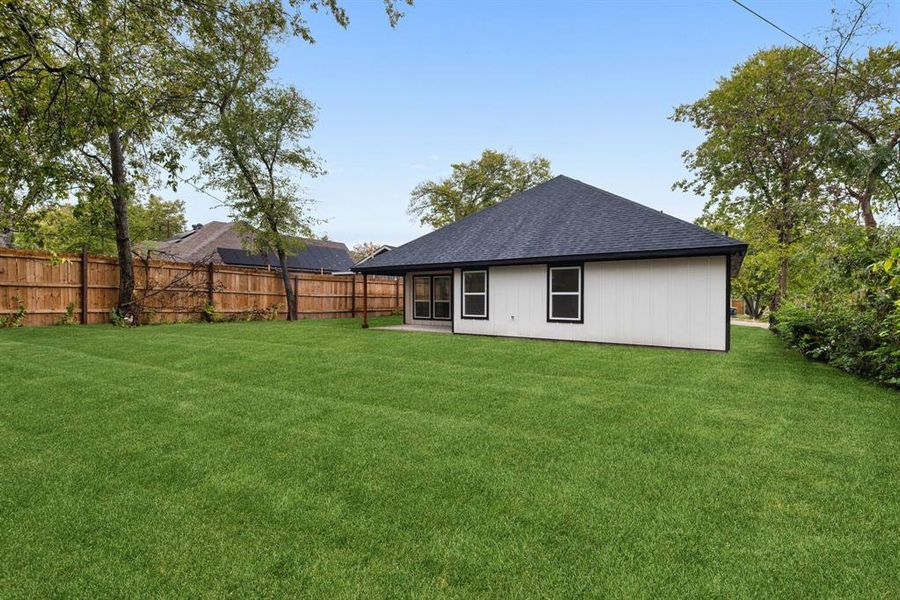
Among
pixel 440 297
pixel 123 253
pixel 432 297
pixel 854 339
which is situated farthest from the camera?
pixel 432 297

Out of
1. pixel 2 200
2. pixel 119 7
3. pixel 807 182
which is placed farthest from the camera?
pixel 807 182

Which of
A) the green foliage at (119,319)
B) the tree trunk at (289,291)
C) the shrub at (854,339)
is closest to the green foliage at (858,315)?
the shrub at (854,339)

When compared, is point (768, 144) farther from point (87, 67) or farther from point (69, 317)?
point (69, 317)

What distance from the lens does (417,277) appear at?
15.6m

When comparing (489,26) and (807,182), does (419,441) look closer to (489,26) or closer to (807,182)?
(489,26)

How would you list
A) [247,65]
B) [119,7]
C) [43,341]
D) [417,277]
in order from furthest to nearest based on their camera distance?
1. [417,277]
2. [247,65]
3. [43,341]
4. [119,7]

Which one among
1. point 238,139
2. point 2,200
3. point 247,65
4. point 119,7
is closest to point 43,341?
point 2,200

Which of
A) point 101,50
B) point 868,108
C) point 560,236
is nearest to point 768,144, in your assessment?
point 868,108

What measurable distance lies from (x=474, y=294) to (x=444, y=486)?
9.48 metres

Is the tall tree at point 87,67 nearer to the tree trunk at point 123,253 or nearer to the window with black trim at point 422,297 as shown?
the tree trunk at point 123,253

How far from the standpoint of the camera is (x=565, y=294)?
35.6ft

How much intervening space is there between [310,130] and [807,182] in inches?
743

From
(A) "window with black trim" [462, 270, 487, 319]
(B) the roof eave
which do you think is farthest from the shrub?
(A) "window with black trim" [462, 270, 487, 319]

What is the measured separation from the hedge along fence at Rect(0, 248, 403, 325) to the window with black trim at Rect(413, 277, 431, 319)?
5028 millimetres
